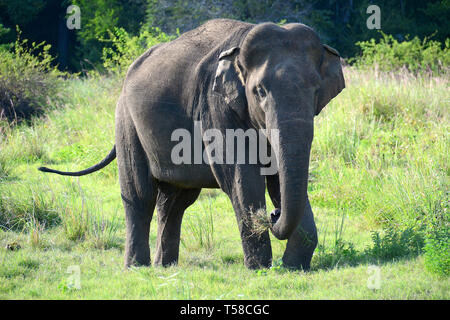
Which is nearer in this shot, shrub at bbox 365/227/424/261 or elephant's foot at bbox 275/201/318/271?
elephant's foot at bbox 275/201/318/271

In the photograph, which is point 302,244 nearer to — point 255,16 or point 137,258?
point 137,258

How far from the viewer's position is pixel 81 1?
32.6 metres

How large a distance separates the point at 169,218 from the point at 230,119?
168cm

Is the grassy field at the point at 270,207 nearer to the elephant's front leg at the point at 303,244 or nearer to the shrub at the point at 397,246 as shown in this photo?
the shrub at the point at 397,246

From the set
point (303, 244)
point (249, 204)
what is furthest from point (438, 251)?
point (249, 204)

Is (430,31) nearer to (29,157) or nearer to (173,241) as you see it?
(29,157)

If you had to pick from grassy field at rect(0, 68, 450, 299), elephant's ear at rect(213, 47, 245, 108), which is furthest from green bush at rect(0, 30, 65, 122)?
elephant's ear at rect(213, 47, 245, 108)

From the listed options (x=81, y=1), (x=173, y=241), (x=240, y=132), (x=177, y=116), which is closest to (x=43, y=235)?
(x=173, y=241)

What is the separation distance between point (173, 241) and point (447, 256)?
2.90 m

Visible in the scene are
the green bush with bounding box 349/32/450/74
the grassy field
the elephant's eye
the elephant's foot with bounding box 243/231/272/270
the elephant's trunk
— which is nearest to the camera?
the elephant's trunk

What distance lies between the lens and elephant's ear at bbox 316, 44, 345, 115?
554 cm

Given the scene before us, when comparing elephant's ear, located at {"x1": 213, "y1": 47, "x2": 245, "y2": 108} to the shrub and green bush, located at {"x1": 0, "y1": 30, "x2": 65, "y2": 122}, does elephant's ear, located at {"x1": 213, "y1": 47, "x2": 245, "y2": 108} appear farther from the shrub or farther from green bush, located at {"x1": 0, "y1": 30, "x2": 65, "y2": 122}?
green bush, located at {"x1": 0, "y1": 30, "x2": 65, "y2": 122}

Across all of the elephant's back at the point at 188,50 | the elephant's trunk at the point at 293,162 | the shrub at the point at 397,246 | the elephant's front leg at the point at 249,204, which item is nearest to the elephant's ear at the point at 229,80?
the elephant's back at the point at 188,50

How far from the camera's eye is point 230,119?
5.83 m
